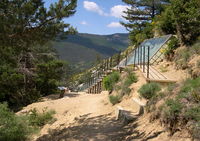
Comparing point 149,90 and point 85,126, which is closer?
point 149,90

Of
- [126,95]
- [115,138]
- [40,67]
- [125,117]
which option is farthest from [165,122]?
[40,67]

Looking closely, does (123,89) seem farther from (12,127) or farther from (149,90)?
(12,127)

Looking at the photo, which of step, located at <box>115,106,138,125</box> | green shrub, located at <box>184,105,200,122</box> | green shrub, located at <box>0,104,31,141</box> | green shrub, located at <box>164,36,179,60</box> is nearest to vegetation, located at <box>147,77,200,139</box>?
green shrub, located at <box>184,105,200,122</box>

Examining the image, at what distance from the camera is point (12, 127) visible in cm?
559

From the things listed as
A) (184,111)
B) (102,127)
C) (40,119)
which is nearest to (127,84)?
(102,127)

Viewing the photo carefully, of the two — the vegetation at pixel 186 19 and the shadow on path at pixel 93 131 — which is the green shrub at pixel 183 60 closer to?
the vegetation at pixel 186 19

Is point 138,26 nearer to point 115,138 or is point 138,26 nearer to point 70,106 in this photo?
point 70,106

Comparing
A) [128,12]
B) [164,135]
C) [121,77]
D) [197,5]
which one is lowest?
[164,135]

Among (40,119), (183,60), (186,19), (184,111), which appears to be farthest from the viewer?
(186,19)

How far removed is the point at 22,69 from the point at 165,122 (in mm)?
10490

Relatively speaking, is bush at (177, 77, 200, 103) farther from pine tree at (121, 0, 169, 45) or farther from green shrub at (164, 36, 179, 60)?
pine tree at (121, 0, 169, 45)

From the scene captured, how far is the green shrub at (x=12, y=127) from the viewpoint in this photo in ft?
18.1

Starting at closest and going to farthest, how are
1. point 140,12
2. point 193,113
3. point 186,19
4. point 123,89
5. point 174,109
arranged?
point 193,113
point 174,109
point 123,89
point 186,19
point 140,12

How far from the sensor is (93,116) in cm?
712
